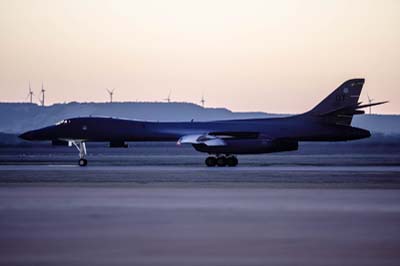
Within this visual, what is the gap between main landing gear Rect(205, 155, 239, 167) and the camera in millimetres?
44688

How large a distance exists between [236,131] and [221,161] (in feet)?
9.48

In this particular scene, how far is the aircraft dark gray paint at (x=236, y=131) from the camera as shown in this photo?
45.4 metres

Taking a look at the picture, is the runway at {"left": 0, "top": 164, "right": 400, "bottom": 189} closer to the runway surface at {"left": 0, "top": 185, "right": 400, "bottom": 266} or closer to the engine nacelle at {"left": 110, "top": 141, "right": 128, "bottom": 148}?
the runway surface at {"left": 0, "top": 185, "right": 400, "bottom": 266}

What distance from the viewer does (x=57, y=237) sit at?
47.0 ft

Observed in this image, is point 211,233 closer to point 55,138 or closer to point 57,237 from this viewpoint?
point 57,237

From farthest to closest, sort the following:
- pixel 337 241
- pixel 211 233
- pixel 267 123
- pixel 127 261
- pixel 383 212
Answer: pixel 267 123
pixel 383 212
pixel 211 233
pixel 337 241
pixel 127 261

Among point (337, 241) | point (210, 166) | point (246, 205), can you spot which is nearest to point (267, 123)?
point (210, 166)

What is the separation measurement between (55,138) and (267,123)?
12.3 metres

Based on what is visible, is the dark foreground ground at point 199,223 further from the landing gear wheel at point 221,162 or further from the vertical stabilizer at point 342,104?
the vertical stabilizer at point 342,104

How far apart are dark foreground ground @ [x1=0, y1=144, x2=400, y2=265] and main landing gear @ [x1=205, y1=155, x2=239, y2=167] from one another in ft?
51.9

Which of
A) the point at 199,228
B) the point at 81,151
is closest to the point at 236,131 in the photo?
the point at 81,151

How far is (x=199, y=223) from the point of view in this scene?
16.3m

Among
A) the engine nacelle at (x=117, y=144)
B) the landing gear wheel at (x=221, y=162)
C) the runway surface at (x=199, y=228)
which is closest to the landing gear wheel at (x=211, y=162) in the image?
the landing gear wheel at (x=221, y=162)

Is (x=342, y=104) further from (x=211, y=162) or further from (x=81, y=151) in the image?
(x=81, y=151)
